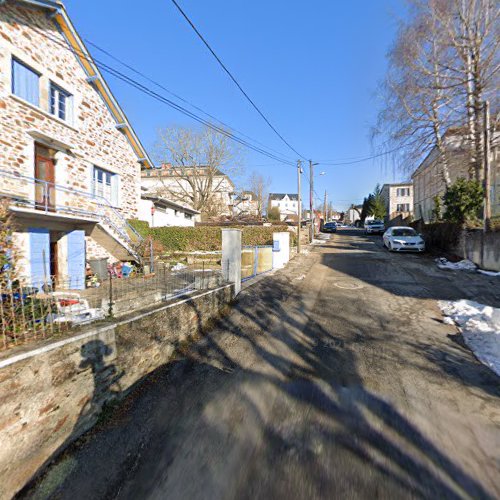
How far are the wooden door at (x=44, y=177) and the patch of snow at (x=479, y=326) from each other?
12.5m

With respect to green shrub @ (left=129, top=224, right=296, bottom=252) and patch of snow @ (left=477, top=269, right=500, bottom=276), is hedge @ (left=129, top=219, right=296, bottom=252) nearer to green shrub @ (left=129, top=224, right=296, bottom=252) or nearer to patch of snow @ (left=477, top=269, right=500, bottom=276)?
green shrub @ (left=129, top=224, right=296, bottom=252)

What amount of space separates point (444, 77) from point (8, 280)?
19097 mm

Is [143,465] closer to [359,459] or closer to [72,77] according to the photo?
[359,459]

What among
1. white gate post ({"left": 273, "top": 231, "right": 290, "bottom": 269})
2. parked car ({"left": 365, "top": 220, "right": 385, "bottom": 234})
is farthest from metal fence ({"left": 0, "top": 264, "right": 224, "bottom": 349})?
parked car ({"left": 365, "top": 220, "right": 385, "bottom": 234})

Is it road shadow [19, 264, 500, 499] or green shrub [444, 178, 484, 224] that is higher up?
green shrub [444, 178, 484, 224]

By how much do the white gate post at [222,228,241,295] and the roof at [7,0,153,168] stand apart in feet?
25.3

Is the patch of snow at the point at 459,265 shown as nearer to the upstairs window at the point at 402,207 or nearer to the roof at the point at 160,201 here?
the roof at the point at 160,201

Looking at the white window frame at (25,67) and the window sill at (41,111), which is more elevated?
the white window frame at (25,67)

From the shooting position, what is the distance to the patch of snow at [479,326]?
4.20 m

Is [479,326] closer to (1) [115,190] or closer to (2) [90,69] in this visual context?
(1) [115,190]

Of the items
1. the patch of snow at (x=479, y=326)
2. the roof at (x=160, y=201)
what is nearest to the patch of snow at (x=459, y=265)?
the patch of snow at (x=479, y=326)

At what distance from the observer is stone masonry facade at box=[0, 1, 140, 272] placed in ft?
29.5

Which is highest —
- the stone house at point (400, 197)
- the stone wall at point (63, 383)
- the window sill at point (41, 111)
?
the stone house at point (400, 197)

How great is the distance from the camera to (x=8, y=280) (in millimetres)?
3016
